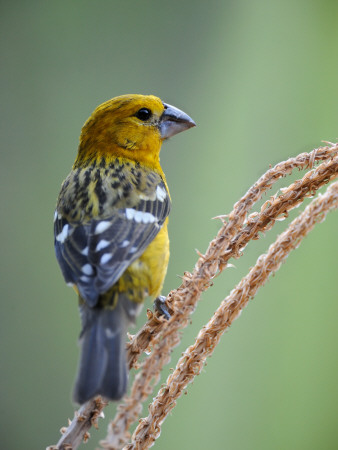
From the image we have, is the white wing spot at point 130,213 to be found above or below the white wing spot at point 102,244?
above

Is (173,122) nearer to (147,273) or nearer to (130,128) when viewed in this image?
(130,128)

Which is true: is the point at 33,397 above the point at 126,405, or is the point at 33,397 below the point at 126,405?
below

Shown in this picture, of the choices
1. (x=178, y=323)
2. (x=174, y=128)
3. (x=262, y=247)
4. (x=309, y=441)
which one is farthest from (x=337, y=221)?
(x=178, y=323)

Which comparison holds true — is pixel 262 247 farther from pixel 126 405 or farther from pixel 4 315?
pixel 126 405

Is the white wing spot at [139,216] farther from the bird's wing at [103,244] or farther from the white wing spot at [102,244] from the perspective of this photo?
the white wing spot at [102,244]

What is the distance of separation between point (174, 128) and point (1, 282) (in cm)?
204

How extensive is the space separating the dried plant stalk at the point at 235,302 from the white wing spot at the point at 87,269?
0.46 m

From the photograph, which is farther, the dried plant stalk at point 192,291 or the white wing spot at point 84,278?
the white wing spot at point 84,278

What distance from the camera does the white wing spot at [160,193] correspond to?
1.74 meters

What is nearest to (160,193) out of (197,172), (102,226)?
(102,226)

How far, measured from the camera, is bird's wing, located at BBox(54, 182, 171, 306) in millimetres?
1313

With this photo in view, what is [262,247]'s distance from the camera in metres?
3.25

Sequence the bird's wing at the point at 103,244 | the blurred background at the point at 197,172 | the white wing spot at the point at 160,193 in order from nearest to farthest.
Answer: the bird's wing at the point at 103,244 < the white wing spot at the point at 160,193 < the blurred background at the point at 197,172

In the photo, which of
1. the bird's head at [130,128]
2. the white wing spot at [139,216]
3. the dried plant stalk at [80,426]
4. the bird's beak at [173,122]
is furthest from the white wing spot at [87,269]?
the bird's beak at [173,122]
